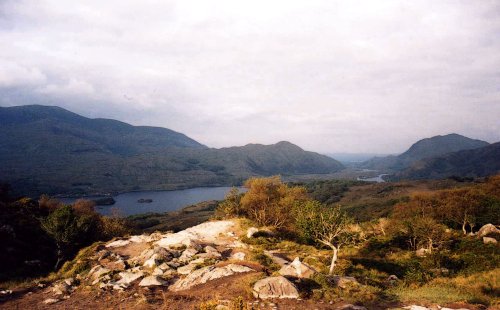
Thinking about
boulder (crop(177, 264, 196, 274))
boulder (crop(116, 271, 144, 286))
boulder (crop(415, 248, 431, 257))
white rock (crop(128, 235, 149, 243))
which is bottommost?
boulder (crop(415, 248, 431, 257))

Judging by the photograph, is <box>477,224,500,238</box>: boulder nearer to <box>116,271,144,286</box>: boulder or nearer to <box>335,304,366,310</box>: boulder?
<box>335,304,366,310</box>: boulder

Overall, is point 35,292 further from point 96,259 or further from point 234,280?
point 234,280

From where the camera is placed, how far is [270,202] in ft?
202

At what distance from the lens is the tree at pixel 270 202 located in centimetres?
5822

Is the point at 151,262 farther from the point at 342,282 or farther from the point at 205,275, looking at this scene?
the point at 342,282

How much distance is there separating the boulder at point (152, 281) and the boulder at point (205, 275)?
166cm

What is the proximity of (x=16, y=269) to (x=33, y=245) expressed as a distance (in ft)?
37.5

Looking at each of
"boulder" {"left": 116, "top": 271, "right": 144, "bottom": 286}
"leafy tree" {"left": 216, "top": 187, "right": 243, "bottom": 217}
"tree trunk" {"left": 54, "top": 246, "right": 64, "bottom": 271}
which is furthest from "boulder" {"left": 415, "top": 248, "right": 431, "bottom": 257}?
"tree trunk" {"left": 54, "top": 246, "right": 64, "bottom": 271}

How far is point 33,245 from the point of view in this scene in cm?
4925

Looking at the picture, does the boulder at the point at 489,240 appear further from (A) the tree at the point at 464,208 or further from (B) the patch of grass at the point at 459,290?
(B) the patch of grass at the point at 459,290

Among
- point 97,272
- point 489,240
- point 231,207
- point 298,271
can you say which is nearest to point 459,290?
point 298,271

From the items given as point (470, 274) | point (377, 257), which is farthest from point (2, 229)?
point (470, 274)

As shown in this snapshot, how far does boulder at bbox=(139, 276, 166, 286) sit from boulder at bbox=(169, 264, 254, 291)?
166cm

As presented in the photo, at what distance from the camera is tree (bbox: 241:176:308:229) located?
5822 cm
